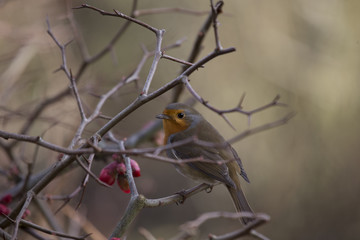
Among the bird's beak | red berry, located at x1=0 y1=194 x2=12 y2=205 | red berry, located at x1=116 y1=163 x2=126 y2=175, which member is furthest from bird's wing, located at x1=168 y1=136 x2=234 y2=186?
red berry, located at x1=0 y1=194 x2=12 y2=205

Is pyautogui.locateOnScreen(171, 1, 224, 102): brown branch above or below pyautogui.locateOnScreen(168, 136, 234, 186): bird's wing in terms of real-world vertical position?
above

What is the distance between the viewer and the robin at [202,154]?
9.47ft

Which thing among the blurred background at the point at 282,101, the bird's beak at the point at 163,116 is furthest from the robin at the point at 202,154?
the blurred background at the point at 282,101

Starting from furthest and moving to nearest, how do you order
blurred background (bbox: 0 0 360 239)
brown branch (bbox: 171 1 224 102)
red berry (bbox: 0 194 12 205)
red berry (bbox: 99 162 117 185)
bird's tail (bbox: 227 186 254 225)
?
blurred background (bbox: 0 0 360 239), brown branch (bbox: 171 1 224 102), bird's tail (bbox: 227 186 254 225), red berry (bbox: 0 194 12 205), red berry (bbox: 99 162 117 185)

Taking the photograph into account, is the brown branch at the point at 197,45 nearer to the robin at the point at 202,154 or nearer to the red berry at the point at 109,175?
the robin at the point at 202,154

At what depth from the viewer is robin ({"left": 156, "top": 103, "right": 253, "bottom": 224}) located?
2887 millimetres

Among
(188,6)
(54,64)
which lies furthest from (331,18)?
(54,64)

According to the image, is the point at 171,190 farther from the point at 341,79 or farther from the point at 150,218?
the point at 341,79

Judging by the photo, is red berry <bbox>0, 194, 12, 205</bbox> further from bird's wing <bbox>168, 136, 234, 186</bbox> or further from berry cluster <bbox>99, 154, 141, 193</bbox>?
bird's wing <bbox>168, 136, 234, 186</bbox>

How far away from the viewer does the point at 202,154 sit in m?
3.01

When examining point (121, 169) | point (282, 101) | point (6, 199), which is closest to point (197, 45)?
point (121, 169)

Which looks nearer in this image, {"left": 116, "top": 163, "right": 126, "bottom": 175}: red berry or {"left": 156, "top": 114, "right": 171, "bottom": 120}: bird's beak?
{"left": 116, "top": 163, "right": 126, "bottom": 175}: red berry

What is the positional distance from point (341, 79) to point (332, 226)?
5.34 ft

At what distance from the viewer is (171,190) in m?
6.44
